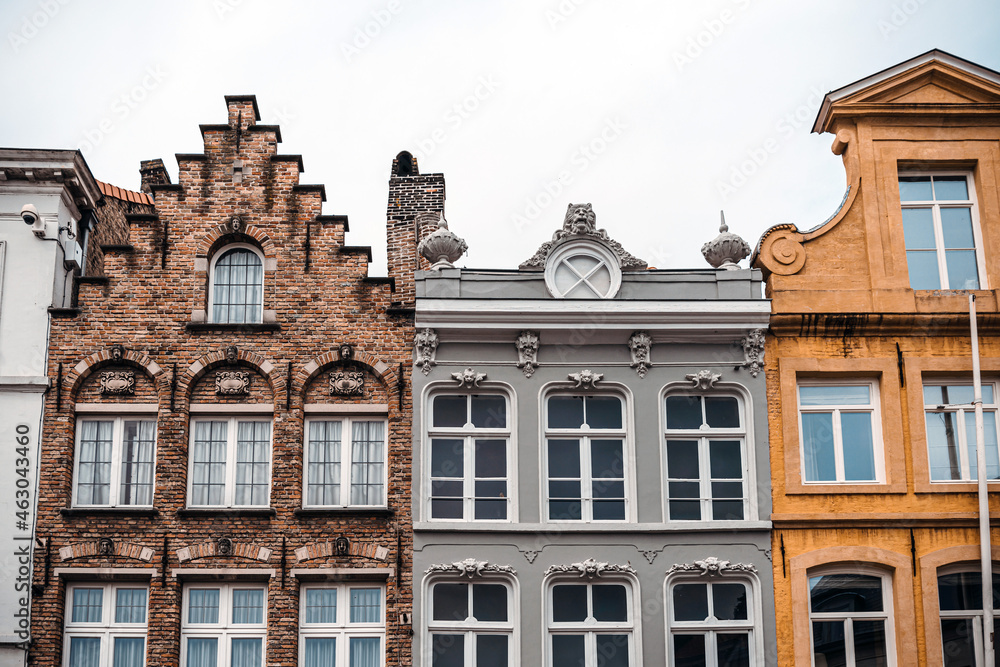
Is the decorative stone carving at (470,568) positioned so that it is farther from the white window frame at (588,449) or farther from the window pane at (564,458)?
the window pane at (564,458)

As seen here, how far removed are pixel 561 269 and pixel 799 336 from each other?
397cm

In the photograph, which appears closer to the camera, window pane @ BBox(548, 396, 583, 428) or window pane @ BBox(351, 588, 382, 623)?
window pane @ BBox(351, 588, 382, 623)

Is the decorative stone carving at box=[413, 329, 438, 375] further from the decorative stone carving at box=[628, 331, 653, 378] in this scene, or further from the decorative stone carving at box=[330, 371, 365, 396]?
the decorative stone carving at box=[628, 331, 653, 378]

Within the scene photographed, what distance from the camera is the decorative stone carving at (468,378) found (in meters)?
19.4

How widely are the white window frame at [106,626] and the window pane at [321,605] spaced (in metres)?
2.41

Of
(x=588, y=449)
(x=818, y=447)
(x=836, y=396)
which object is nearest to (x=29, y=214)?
(x=588, y=449)

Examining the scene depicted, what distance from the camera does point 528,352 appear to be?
1959cm

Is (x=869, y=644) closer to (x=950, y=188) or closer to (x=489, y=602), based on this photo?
(x=489, y=602)

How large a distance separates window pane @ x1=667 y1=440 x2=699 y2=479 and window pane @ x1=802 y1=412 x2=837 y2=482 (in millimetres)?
1756

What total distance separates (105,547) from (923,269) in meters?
13.8

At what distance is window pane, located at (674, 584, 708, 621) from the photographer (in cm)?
1873

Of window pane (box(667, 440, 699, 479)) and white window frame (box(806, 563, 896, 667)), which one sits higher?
window pane (box(667, 440, 699, 479))

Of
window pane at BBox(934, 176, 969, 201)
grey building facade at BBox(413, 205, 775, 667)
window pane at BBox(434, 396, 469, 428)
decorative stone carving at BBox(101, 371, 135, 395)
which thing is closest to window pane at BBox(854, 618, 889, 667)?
grey building facade at BBox(413, 205, 775, 667)

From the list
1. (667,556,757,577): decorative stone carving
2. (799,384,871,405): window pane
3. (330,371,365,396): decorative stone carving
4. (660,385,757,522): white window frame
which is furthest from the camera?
(799,384,871,405): window pane
